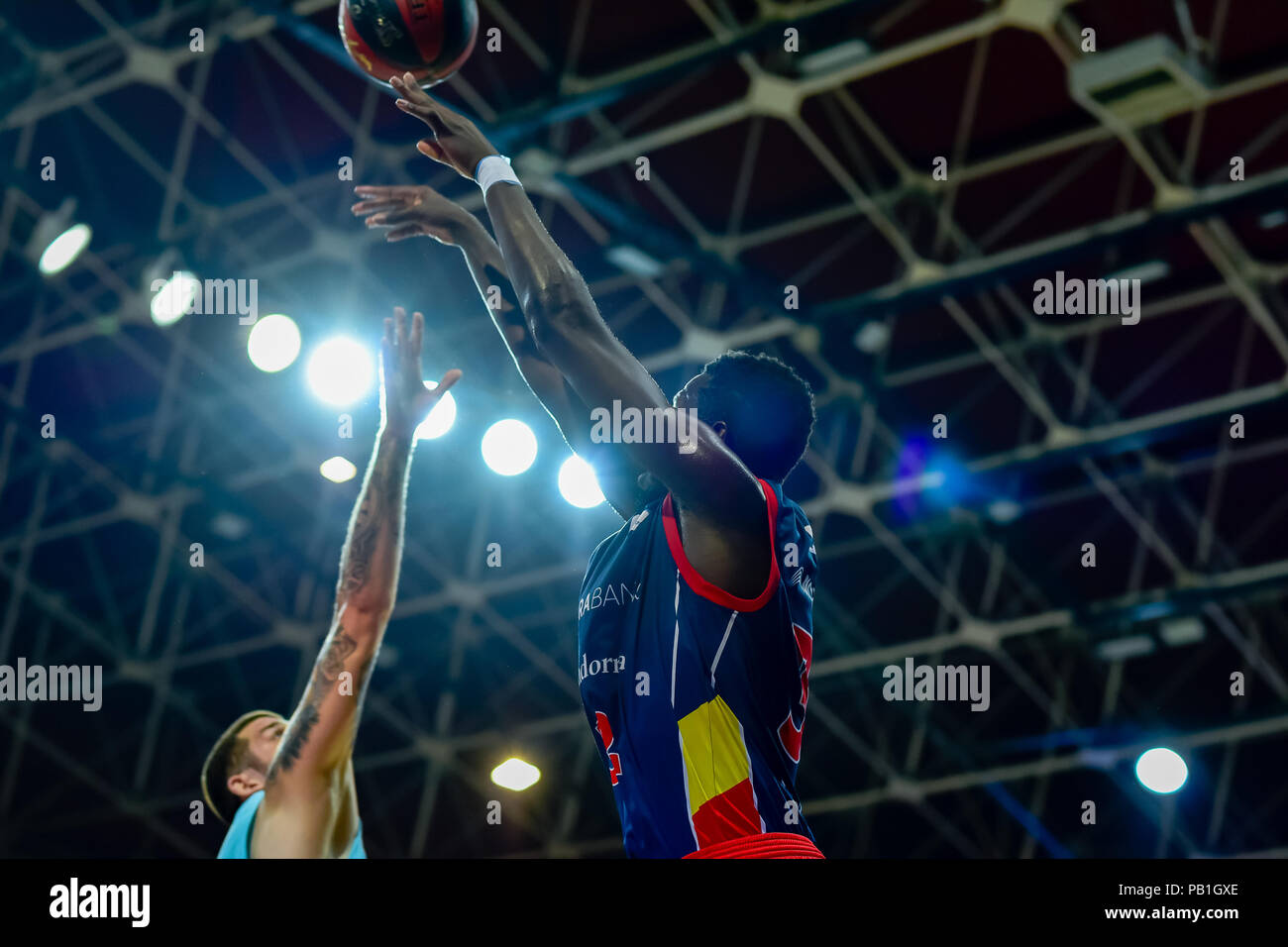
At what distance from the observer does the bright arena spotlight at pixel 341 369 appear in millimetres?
11461

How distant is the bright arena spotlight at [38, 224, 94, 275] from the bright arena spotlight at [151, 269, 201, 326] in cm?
65

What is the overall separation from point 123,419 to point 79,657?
3.40m

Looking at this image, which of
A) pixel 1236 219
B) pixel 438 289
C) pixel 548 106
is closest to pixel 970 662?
pixel 1236 219

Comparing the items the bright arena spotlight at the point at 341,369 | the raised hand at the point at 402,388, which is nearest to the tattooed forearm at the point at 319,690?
the raised hand at the point at 402,388

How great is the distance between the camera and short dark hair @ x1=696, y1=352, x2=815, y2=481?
3627mm

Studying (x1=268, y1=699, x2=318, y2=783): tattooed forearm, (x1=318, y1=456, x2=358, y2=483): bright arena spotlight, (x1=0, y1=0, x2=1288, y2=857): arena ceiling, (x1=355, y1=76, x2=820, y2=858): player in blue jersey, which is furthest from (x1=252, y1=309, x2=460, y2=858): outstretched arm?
(x1=318, y1=456, x2=358, y2=483): bright arena spotlight

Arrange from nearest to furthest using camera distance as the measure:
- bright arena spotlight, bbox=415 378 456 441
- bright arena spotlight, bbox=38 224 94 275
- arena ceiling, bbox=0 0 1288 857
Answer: arena ceiling, bbox=0 0 1288 857 → bright arena spotlight, bbox=38 224 94 275 → bright arena spotlight, bbox=415 378 456 441

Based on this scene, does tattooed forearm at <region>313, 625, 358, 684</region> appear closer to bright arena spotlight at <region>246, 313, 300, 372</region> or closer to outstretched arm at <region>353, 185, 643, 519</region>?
outstretched arm at <region>353, 185, 643, 519</region>

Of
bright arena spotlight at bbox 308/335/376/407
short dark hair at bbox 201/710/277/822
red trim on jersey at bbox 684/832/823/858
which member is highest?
bright arena spotlight at bbox 308/335/376/407

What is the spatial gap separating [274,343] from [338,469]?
1.84m

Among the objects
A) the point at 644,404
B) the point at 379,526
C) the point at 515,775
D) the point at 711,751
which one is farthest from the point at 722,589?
the point at 515,775

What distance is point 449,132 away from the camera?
3.83 m

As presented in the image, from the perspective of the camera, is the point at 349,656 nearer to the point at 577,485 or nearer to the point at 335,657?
the point at 335,657

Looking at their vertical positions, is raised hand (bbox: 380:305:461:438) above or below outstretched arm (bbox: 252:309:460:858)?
above
